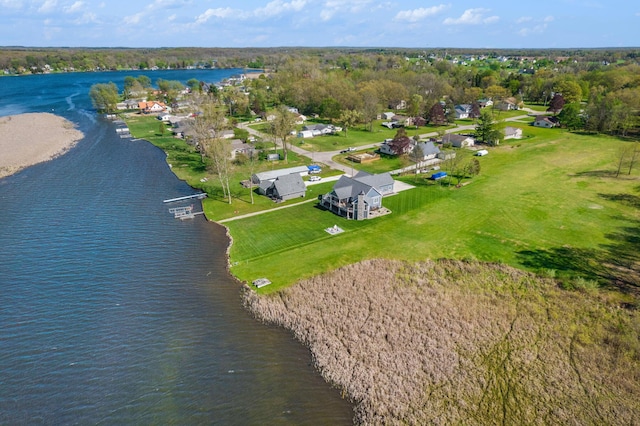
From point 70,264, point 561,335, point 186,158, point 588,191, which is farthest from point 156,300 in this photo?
point 588,191

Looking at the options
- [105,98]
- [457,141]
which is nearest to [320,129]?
[457,141]

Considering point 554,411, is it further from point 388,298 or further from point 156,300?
point 156,300

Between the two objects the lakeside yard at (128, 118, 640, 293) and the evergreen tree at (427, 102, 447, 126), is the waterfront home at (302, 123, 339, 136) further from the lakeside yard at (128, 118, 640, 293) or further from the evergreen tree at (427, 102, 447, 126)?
the lakeside yard at (128, 118, 640, 293)

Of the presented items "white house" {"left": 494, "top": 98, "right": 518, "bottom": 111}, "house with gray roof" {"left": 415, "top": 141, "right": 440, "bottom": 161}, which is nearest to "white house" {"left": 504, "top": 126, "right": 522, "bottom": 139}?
"house with gray roof" {"left": 415, "top": 141, "right": 440, "bottom": 161}

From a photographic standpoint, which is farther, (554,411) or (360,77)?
(360,77)

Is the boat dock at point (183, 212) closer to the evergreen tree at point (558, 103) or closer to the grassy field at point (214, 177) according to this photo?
the grassy field at point (214, 177)

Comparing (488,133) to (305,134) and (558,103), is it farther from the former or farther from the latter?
(558,103)
